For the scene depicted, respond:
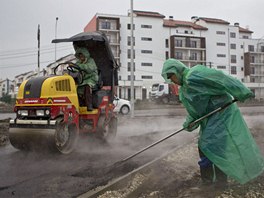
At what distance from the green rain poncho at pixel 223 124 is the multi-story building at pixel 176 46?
148ft

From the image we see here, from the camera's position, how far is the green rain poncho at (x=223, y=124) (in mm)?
3617

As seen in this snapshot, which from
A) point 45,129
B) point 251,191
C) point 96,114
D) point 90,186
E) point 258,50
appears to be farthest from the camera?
point 258,50

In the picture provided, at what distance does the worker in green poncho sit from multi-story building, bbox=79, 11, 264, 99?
41.6 meters

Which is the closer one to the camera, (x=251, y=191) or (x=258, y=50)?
(x=251, y=191)

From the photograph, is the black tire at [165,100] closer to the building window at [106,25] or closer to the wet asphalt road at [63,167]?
the wet asphalt road at [63,167]

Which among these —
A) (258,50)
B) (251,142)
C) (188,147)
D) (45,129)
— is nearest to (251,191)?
(251,142)

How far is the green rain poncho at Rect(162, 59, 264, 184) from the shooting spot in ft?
11.9

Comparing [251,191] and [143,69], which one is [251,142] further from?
[143,69]

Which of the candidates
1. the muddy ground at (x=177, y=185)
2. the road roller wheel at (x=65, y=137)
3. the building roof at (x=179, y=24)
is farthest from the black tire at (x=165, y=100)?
the building roof at (x=179, y=24)

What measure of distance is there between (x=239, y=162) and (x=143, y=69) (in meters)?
53.4

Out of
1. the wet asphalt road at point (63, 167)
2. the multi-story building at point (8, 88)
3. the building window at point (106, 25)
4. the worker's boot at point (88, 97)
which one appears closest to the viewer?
the wet asphalt road at point (63, 167)

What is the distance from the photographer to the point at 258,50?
69.9 meters

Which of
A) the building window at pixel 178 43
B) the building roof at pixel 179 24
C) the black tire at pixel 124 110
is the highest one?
the building roof at pixel 179 24

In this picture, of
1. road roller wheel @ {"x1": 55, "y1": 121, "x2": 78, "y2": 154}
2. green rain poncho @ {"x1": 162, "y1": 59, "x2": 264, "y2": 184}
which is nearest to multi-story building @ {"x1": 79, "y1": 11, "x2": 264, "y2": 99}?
road roller wheel @ {"x1": 55, "y1": 121, "x2": 78, "y2": 154}
